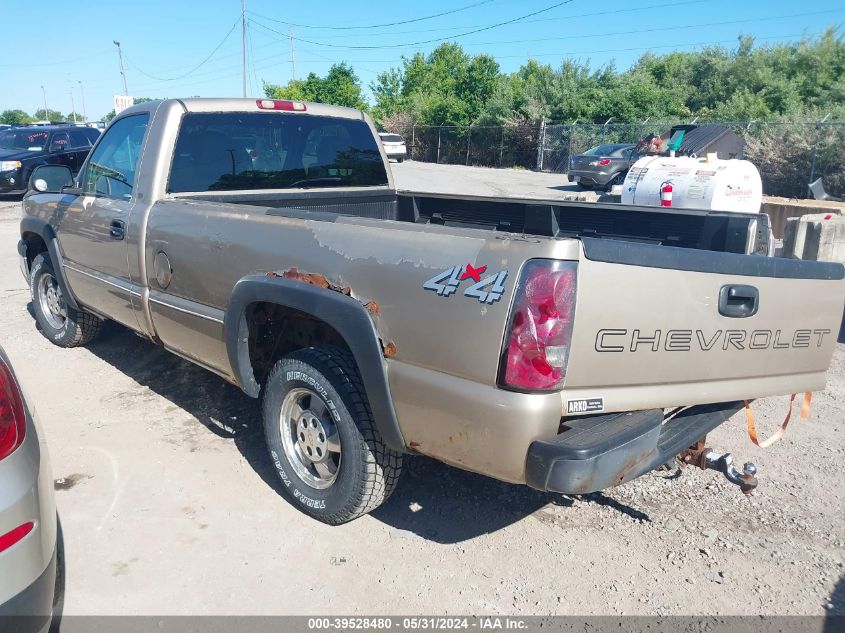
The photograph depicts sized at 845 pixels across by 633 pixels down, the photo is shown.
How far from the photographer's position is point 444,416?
260cm

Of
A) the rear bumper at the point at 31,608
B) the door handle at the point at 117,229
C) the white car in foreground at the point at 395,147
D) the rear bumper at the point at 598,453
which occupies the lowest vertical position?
the rear bumper at the point at 31,608

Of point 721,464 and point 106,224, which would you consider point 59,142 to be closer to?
point 106,224

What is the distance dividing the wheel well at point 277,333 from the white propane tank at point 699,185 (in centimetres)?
655

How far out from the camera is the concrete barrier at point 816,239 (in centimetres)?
774

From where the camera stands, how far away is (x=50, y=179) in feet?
17.1

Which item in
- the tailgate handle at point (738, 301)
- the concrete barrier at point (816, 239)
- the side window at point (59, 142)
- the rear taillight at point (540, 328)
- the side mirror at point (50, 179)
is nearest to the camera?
the rear taillight at point (540, 328)

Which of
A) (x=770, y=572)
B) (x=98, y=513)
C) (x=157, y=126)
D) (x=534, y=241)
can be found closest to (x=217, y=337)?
(x=98, y=513)

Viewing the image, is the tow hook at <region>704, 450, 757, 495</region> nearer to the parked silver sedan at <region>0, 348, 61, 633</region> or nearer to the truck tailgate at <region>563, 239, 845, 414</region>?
the truck tailgate at <region>563, 239, 845, 414</region>

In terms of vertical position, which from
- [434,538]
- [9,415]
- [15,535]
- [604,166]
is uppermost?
[604,166]

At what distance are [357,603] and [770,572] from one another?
1.82 meters

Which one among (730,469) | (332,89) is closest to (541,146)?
(332,89)

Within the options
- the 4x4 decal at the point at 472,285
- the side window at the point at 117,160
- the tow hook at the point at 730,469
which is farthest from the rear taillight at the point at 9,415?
the tow hook at the point at 730,469

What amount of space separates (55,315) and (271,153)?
2.82 m

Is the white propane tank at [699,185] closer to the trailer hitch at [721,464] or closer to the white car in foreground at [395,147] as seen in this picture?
the trailer hitch at [721,464]
